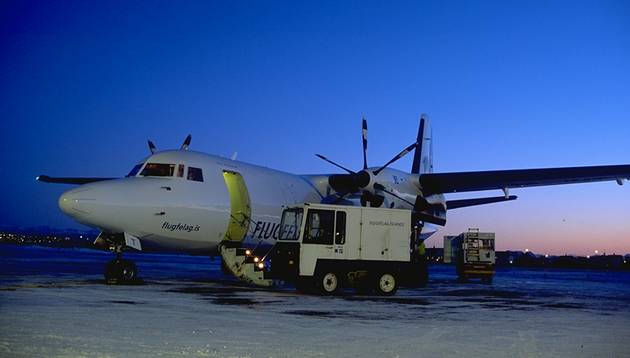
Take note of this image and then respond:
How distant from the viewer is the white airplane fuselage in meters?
14.9

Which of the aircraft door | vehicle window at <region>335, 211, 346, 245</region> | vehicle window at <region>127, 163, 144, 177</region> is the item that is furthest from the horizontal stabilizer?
vehicle window at <region>127, 163, 144, 177</region>

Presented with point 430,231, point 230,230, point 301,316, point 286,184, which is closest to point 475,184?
point 430,231

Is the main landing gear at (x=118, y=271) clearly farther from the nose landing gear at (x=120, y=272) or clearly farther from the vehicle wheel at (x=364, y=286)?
the vehicle wheel at (x=364, y=286)

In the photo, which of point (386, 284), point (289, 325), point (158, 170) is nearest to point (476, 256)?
point (386, 284)

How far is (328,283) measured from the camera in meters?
15.3

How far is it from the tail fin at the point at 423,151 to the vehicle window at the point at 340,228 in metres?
13.0

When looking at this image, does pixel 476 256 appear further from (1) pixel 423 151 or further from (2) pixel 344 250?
(2) pixel 344 250

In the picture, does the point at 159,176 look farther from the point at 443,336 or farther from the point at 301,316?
the point at 443,336

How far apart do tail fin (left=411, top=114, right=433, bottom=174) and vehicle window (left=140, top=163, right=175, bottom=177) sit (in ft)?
45.6

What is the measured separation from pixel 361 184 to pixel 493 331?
12150mm

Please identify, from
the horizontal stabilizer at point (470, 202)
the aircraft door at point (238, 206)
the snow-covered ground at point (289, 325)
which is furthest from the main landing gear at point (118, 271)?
the horizontal stabilizer at point (470, 202)

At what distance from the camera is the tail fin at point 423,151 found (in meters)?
28.2

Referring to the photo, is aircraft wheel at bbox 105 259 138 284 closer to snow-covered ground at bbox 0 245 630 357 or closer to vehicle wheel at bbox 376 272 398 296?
snow-covered ground at bbox 0 245 630 357

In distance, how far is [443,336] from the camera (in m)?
8.36
